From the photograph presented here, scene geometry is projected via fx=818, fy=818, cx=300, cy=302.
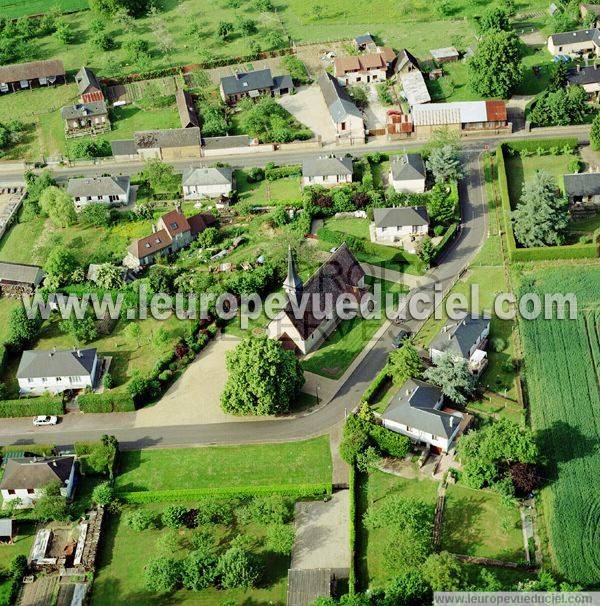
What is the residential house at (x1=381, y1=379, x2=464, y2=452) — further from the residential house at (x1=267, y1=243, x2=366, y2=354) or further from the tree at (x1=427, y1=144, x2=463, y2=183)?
the tree at (x1=427, y1=144, x2=463, y2=183)

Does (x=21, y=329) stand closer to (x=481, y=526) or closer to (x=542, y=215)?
(x=481, y=526)

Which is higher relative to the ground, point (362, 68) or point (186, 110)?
point (186, 110)

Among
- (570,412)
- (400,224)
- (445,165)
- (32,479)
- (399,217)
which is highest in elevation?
(445,165)

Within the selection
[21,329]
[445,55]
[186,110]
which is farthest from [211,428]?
[445,55]

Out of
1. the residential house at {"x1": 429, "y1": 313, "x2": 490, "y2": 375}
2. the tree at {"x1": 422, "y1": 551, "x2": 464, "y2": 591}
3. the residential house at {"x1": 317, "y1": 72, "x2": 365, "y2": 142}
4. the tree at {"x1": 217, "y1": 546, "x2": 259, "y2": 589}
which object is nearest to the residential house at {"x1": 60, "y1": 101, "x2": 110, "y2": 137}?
the residential house at {"x1": 317, "y1": 72, "x2": 365, "y2": 142}

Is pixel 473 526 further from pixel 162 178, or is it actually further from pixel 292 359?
pixel 162 178

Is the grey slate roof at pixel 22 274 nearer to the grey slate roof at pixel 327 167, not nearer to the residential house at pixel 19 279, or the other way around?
the residential house at pixel 19 279

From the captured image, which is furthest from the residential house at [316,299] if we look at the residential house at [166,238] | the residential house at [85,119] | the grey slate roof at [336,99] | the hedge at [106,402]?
the residential house at [85,119]
